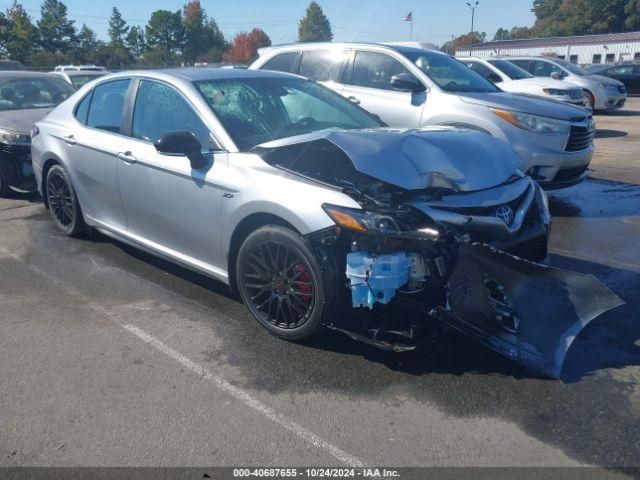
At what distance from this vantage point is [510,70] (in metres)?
14.9

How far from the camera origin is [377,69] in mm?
7645

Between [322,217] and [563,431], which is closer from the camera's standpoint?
[563,431]

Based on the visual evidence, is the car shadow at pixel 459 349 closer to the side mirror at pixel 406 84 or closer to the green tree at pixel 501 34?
the side mirror at pixel 406 84

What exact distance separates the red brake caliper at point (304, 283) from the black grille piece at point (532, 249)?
1.29m

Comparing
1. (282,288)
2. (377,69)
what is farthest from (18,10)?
(282,288)

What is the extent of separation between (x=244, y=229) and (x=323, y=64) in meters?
4.72

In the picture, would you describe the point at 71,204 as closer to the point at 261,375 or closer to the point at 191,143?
the point at 191,143

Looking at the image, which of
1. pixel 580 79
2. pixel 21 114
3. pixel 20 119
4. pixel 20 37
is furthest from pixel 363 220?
pixel 20 37

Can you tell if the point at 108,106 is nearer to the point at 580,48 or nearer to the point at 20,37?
the point at 20,37

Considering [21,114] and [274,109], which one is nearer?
[274,109]

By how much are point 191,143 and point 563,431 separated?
9.37ft

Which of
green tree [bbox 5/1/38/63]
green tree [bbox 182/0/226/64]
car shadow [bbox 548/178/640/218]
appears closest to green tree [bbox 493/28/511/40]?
green tree [bbox 182/0/226/64]

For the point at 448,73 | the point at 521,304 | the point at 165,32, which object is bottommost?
the point at 521,304

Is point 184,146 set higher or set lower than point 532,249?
higher
